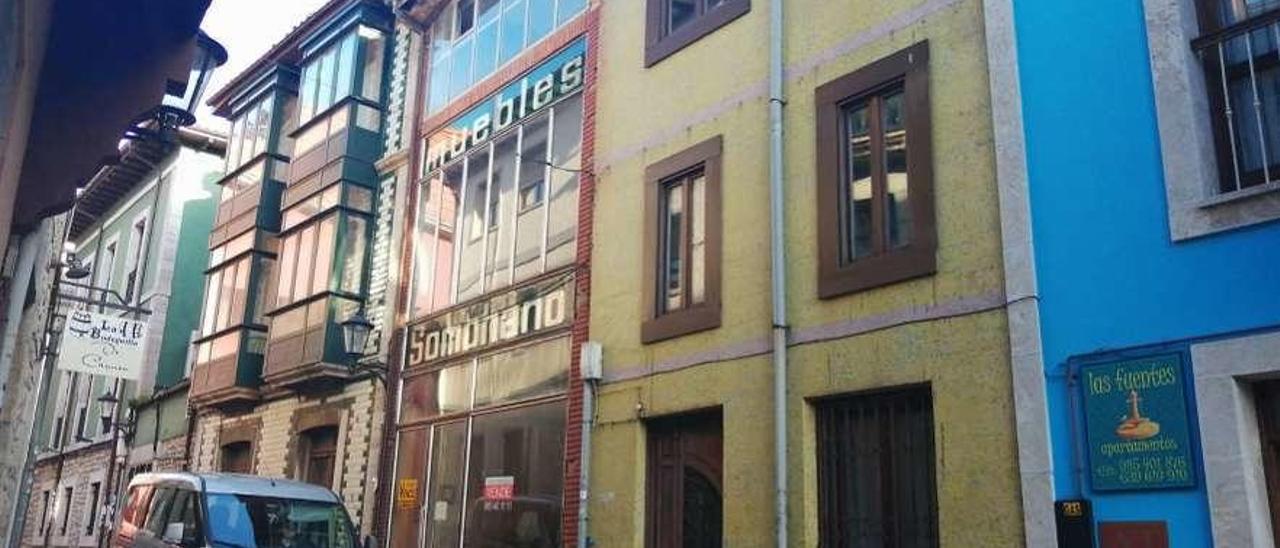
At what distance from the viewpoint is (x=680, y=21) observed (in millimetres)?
11938

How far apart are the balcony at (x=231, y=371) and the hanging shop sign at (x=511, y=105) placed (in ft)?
16.4

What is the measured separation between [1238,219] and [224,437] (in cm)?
1713

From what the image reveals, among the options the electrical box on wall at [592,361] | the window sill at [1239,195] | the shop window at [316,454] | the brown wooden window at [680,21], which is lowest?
the shop window at [316,454]

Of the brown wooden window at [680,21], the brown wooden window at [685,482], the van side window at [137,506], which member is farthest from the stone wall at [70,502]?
the brown wooden window at [680,21]

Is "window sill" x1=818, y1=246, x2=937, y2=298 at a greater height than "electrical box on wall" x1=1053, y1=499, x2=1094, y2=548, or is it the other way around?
"window sill" x1=818, y1=246, x2=937, y2=298

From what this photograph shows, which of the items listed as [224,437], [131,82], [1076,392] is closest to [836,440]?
[1076,392]

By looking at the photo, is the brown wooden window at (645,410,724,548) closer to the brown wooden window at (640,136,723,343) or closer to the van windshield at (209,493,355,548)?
the brown wooden window at (640,136,723,343)

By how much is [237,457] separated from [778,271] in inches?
520

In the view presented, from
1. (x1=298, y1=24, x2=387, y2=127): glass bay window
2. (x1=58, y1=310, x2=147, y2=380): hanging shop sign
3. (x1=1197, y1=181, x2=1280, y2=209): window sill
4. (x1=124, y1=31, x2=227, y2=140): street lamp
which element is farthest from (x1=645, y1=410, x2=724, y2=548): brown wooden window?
Answer: (x1=298, y1=24, x2=387, y2=127): glass bay window

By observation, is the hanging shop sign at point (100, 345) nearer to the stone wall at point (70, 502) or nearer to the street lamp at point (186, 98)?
the street lamp at point (186, 98)

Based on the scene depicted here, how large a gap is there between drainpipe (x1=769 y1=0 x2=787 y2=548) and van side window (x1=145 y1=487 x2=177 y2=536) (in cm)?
634

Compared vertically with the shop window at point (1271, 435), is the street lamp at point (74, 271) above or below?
above

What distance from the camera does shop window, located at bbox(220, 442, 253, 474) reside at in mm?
18609

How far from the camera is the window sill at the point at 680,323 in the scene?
10.2 meters
